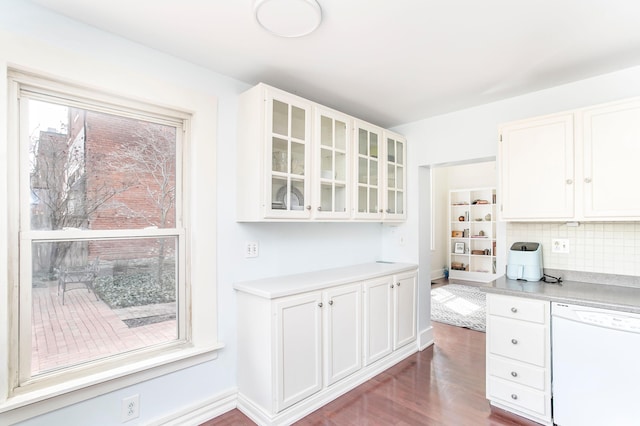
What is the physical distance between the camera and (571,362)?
1.93 meters

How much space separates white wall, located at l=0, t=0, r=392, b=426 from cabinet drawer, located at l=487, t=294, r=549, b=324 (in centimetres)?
135

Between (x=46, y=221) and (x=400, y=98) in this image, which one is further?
(x=400, y=98)

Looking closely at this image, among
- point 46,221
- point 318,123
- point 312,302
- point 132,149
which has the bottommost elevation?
point 312,302

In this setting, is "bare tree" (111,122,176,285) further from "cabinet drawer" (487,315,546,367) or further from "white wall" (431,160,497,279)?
"white wall" (431,160,497,279)

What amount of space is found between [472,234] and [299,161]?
5856 millimetres

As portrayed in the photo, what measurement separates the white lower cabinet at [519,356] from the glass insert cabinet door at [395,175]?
4.12 ft

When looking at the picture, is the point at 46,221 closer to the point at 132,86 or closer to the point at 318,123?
the point at 132,86

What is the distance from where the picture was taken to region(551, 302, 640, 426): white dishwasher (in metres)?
1.74

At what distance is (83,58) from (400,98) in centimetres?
223

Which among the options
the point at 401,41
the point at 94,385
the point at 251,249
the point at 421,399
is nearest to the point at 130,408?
the point at 94,385

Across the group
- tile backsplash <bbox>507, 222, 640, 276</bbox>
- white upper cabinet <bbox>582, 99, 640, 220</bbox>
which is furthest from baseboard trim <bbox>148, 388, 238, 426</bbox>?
white upper cabinet <bbox>582, 99, 640, 220</bbox>

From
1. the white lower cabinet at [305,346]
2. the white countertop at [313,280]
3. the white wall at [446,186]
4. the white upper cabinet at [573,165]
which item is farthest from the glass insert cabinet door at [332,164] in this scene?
the white wall at [446,186]

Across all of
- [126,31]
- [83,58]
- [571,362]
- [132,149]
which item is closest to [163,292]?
[132,149]

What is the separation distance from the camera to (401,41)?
1.88 meters
